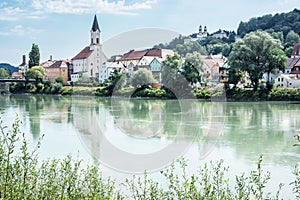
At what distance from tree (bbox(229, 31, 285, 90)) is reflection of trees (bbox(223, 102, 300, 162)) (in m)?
8.26

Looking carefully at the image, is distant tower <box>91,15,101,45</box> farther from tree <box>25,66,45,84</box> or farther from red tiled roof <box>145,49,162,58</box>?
tree <box>25,66,45,84</box>

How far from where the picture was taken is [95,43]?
58875mm

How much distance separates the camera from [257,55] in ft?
101

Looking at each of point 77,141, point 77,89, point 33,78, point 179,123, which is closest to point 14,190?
point 77,141

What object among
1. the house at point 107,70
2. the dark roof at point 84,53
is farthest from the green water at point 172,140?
the dark roof at point 84,53

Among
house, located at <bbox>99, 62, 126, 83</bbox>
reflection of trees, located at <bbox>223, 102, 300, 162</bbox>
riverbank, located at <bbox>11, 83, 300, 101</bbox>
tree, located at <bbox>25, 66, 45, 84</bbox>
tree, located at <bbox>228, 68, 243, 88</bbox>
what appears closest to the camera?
reflection of trees, located at <bbox>223, 102, 300, 162</bbox>

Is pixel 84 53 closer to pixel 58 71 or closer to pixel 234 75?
pixel 58 71

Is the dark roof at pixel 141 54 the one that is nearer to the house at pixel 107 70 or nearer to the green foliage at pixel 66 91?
the house at pixel 107 70

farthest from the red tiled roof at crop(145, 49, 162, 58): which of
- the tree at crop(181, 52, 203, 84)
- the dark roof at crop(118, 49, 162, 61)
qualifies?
the tree at crop(181, 52, 203, 84)

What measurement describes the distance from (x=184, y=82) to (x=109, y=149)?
23530mm

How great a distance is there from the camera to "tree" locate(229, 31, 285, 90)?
99.9ft

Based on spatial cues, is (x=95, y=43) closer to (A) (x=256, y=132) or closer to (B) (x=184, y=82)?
(B) (x=184, y=82)

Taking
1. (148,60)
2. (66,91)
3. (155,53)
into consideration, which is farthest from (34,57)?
(148,60)

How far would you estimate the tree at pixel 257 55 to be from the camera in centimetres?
3045
